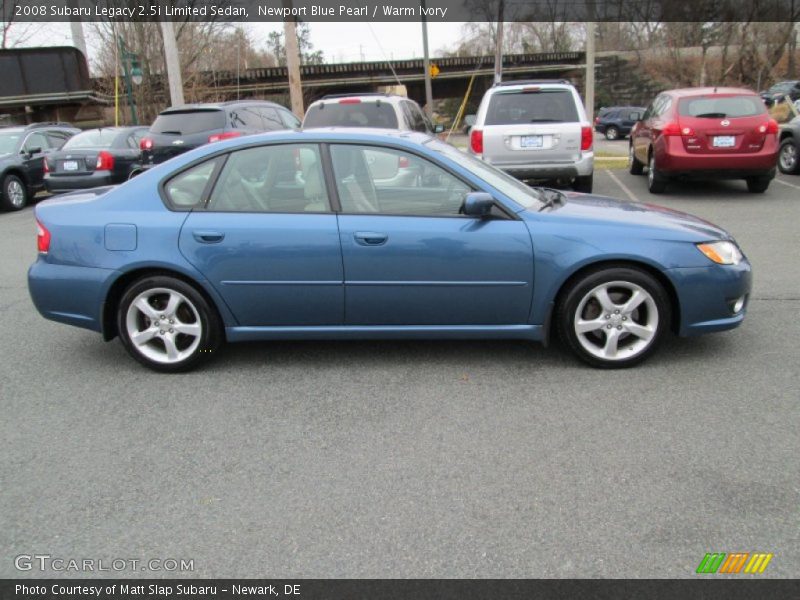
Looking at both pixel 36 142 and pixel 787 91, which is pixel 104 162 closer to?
pixel 36 142

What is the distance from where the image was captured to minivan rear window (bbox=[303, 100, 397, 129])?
9.80 m

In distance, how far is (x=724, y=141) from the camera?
32.7 ft

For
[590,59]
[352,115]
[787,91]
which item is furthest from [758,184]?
[787,91]

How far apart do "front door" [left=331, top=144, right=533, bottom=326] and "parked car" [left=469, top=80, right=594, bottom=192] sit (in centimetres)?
547

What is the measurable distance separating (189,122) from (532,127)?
5517 mm

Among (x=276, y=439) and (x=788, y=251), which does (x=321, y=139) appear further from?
(x=788, y=251)

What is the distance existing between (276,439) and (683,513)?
6.28 feet

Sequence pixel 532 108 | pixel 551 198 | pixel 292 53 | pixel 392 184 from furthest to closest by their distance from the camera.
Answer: pixel 292 53
pixel 532 108
pixel 551 198
pixel 392 184

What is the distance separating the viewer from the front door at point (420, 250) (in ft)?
13.3

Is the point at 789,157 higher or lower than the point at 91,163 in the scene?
lower

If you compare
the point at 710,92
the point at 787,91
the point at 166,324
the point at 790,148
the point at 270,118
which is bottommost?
the point at 166,324

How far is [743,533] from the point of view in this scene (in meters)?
2.63

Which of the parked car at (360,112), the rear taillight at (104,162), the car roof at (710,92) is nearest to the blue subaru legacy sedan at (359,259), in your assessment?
the parked car at (360,112)

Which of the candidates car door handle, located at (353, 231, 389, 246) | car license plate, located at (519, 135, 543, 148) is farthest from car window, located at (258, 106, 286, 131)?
car door handle, located at (353, 231, 389, 246)
